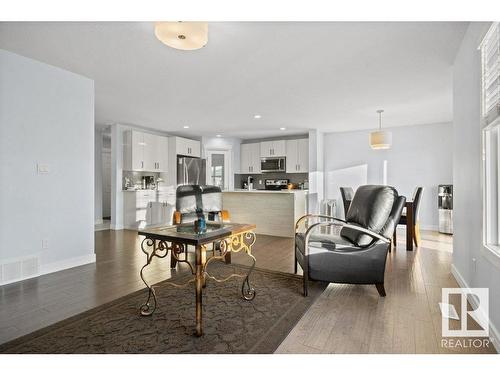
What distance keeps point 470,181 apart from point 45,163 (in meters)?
4.32

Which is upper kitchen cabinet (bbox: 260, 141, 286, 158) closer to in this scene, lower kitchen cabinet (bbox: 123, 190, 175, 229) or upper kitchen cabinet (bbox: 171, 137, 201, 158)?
upper kitchen cabinet (bbox: 171, 137, 201, 158)

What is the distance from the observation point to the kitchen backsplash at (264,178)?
7.80 meters

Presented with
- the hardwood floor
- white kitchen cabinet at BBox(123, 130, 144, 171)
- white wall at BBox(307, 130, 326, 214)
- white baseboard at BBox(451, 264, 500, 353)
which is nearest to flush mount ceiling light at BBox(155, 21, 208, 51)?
the hardwood floor

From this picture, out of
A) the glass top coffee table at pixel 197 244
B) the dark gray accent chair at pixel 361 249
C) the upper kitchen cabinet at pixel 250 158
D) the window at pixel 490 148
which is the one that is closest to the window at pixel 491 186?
the window at pixel 490 148

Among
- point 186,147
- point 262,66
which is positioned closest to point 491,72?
point 262,66

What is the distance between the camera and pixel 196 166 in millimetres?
7309

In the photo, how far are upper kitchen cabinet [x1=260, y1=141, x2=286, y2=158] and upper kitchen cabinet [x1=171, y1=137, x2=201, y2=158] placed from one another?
1871mm

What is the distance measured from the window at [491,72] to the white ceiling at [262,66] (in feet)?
1.91

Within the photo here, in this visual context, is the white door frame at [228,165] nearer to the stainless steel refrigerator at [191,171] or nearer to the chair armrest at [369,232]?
the stainless steel refrigerator at [191,171]

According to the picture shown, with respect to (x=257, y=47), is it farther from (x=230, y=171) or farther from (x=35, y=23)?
(x=230, y=171)

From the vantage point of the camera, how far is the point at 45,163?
302 centimetres

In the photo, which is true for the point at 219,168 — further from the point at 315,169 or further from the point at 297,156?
the point at 315,169

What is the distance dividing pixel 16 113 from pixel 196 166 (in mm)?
4627

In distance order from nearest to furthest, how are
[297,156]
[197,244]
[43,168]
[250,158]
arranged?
[197,244], [43,168], [297,156], [250,158]
